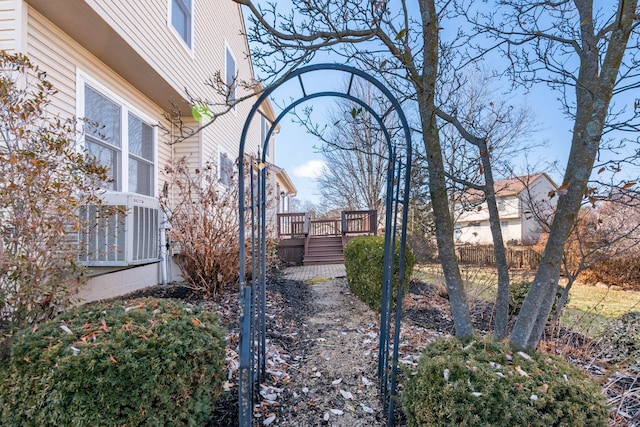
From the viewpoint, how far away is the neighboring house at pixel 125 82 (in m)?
3.52

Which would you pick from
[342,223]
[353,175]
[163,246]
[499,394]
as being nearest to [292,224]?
[342,223]

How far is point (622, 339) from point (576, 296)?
544 centimetres

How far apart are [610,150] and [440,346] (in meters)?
2.23

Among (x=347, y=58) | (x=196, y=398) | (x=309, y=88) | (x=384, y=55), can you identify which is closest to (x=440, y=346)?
(x=196, y=398)

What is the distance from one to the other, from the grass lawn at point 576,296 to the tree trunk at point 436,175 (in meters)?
1.86

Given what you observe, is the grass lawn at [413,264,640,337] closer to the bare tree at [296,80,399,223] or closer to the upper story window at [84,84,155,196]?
the upper story window at [84,84,155,196]

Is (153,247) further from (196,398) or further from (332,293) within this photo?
(196,398)

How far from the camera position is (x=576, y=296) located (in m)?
7.52

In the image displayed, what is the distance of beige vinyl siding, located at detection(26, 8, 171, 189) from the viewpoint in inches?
136

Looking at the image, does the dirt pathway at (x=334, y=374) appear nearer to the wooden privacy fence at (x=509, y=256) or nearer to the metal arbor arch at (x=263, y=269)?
the metal arbor arch at (x=263, y=269)

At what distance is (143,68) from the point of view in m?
4.82

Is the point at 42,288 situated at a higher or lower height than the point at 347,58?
lower

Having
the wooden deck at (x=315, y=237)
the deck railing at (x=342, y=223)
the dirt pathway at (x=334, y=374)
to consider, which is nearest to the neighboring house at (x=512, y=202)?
the dirt pathway at (x=334, y=374)

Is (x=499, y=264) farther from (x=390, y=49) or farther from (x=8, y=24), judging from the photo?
(x=8, y=24)
